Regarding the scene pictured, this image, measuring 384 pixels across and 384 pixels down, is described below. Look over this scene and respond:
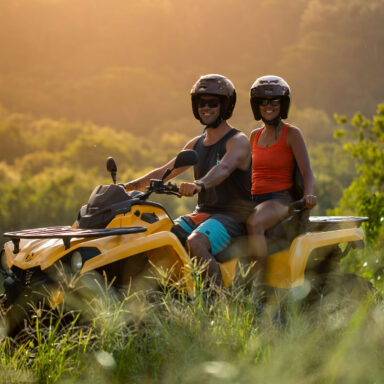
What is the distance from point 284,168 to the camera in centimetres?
532

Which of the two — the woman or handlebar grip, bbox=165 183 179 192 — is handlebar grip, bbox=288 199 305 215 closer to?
the woman

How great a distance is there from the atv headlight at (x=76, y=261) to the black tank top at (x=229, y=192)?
1242 millimetres

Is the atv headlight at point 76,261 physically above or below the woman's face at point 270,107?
below

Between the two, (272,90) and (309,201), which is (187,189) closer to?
(309,201)

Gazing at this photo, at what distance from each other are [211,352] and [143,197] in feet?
4.25

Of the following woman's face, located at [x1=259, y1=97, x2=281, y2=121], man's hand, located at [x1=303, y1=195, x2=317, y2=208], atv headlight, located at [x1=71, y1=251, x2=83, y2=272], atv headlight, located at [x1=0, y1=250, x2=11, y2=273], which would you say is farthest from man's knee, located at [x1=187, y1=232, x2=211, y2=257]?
woman's face, located at [x1=259, y1=97, x2=281, y2=121]

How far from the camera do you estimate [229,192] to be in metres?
4.70

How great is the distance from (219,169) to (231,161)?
13 centimetres

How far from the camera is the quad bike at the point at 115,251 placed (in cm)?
384

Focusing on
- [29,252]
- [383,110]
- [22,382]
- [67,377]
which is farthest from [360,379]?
[383,110]

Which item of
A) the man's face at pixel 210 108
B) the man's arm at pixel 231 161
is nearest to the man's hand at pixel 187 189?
the man's arm at pixel 231 161

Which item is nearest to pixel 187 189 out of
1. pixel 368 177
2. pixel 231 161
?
pixel 231 161

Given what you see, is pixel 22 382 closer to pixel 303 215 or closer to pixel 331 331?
pixel 331 331

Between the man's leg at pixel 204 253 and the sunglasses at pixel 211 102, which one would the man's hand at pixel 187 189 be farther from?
the sunglasses at pixel 211 102
